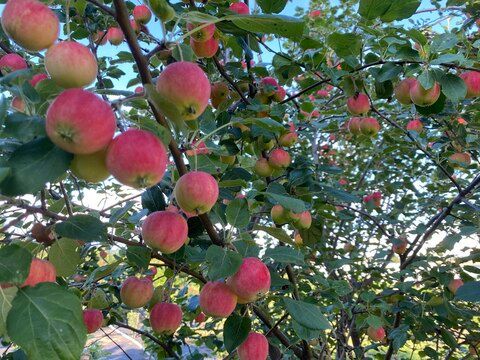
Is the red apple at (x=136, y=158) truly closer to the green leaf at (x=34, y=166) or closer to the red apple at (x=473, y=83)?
the green leaf at (x=34, y=166)

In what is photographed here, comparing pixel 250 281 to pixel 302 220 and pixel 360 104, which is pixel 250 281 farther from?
pixel 360 104

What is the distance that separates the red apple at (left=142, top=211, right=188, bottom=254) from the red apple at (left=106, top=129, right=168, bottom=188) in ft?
0.74

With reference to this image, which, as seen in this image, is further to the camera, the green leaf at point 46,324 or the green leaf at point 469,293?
the green leaf at point 469,293

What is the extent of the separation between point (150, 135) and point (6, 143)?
0.26 meters

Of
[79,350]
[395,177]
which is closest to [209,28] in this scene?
[79,350]

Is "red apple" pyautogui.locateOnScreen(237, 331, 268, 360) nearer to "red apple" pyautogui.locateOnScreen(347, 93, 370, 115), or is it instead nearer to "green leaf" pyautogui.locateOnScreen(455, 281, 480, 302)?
"green leaf" pyautogui.locateOnScreen(455, 281, 480, 302)

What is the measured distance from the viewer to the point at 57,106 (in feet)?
1.92

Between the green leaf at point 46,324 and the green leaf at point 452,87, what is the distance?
3.58ft

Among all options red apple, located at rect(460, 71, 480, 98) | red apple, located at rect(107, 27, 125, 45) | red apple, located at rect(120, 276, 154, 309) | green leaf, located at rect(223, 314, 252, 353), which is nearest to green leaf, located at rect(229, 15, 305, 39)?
green leaf, located at rect(223, 314, 252, 353)

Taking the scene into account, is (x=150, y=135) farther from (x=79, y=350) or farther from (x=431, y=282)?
(x=431, y=282)

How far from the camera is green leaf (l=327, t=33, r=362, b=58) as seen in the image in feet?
4.00

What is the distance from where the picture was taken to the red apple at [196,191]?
82 cm

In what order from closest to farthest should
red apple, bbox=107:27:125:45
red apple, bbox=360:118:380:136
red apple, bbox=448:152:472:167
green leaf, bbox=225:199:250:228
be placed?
green leaf, bbox=225:199:250:228
red apple, bbox=360:118:380:136
red apple, bbox=107:27:125:45
red apple, bbox=448:152:472:167

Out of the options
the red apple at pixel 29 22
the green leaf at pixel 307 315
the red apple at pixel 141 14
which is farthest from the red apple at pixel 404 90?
the red apple at pixel 29 22
